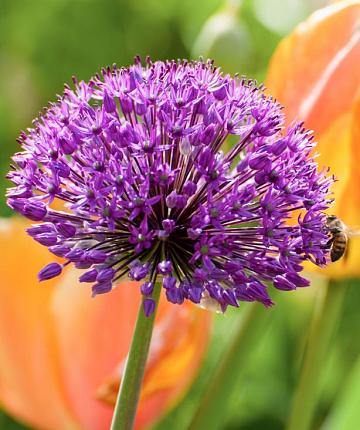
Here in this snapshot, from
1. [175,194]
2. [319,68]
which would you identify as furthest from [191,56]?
[175,194]

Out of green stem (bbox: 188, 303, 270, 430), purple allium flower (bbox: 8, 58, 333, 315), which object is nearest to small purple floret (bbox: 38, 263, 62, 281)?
purple allium flower (bbox: 8, 58, 333, 315)

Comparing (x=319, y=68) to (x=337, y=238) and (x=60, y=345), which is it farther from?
(x=60, y=345)

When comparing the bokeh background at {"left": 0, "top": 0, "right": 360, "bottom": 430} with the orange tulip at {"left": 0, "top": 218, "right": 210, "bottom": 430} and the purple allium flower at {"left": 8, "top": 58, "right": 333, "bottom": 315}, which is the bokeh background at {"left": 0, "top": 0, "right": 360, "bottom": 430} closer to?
the orange tulip at {"left": 0, "top": 218, "right": 210, "bottom": 430}

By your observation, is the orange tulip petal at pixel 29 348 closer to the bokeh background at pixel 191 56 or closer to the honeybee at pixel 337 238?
the bokeh background at pixel 191 56

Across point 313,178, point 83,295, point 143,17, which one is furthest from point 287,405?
point 143,17

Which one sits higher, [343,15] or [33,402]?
[343,15]

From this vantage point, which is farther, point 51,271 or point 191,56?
point 191,56

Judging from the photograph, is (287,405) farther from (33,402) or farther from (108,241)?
(108,241)
